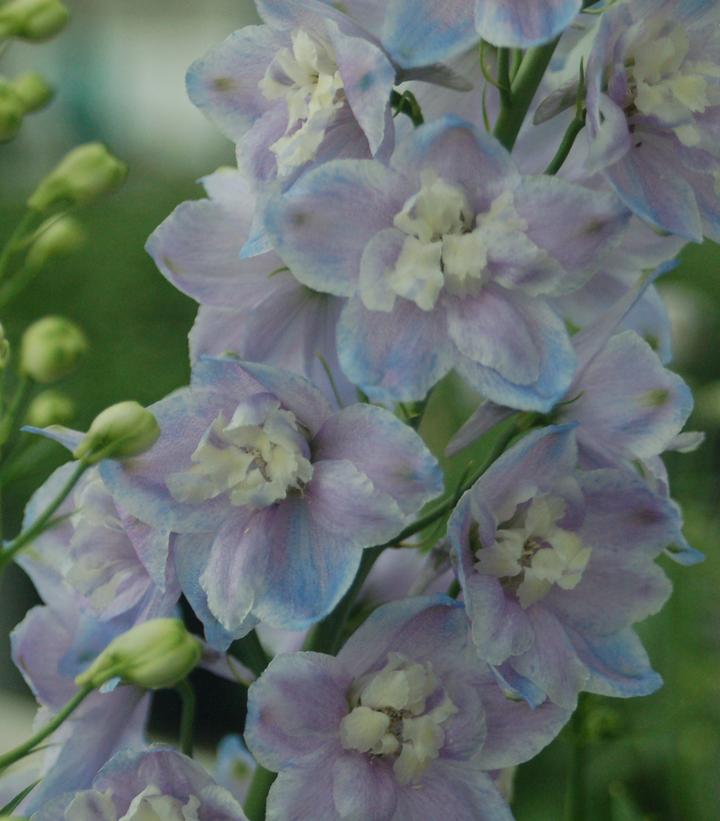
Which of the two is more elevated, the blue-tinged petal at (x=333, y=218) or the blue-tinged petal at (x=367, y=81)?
the blue-tinged petal at (x=367, y=81)

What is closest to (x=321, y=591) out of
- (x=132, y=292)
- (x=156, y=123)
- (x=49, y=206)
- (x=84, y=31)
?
(x=49, y=206)

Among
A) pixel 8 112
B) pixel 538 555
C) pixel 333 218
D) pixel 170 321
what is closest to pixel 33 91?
pixel 8 112

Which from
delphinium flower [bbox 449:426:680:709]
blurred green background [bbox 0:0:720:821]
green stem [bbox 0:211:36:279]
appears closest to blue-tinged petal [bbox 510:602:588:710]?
delphinium flower [bbox 449:426:680:709]

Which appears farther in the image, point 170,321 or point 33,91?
point 170,321

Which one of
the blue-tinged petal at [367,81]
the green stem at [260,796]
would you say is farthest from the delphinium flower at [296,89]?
the green stem at [260,796]

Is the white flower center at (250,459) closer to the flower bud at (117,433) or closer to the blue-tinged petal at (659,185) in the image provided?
the flower bud at (117,433)

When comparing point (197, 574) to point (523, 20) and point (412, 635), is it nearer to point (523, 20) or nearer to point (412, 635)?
point (412, 635)
